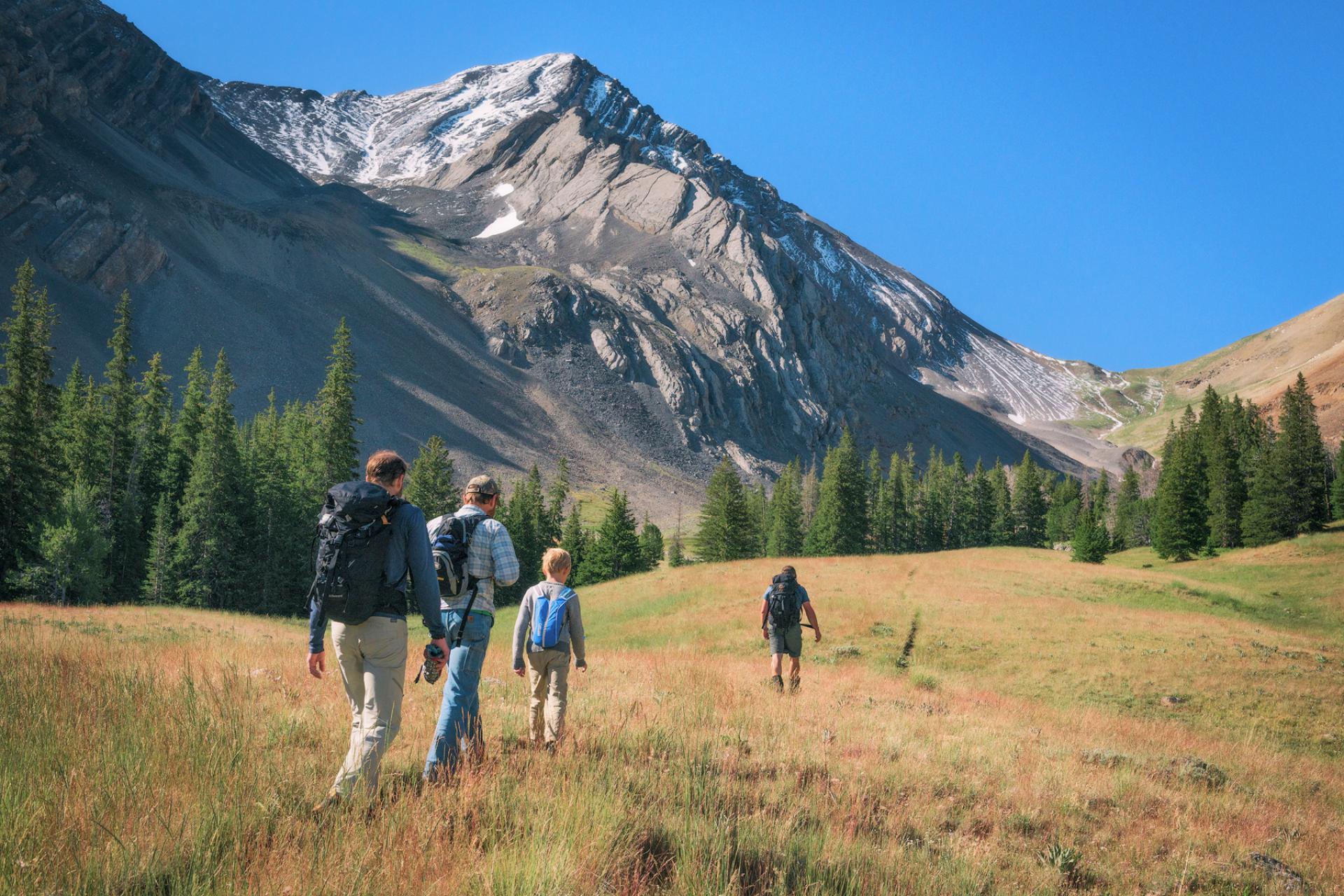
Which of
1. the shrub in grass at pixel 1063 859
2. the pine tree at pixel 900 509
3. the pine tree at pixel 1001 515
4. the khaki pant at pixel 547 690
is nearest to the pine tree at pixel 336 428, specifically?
the khaki pant at pixel 547 690

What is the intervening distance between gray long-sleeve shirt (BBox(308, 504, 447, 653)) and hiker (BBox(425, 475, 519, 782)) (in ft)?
2.15

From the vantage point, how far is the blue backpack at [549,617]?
7.81 metres

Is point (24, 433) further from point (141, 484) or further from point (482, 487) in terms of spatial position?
point (482, 487)

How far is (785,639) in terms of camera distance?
1398cm

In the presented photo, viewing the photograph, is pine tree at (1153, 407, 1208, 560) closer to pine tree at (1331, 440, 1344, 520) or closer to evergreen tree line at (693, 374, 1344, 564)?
evergreen tree line at (693, 374, 1344, 564)

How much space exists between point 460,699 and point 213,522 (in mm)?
47603

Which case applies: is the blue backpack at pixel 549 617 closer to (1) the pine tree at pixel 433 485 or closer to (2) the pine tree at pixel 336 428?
(2) the pine tree at pixel 336 428

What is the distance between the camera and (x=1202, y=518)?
2333 inches

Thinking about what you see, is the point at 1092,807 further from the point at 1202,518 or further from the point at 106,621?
the point at 1202,518

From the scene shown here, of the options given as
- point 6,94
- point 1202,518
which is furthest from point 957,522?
point 6,94

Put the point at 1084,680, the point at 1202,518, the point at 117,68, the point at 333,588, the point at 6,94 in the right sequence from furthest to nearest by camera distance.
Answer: the point at 117,68 → the point at 6,94 → the point at 1202,518 → the point at 1084,680 → the point at 333,588

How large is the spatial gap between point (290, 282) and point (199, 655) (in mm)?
148161

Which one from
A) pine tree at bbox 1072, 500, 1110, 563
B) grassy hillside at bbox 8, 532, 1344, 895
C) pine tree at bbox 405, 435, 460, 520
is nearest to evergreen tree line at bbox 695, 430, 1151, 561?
pine tree at bbox 1072, 500, 1110, 563

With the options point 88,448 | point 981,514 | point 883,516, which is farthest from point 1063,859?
point 981,514
